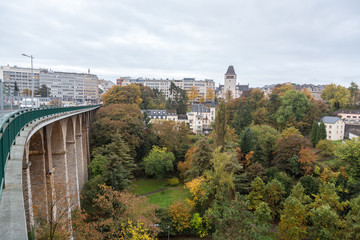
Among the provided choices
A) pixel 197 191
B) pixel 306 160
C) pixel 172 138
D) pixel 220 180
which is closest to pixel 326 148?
pixel 306 160

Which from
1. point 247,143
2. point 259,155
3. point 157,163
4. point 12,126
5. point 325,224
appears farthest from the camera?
point 157,163

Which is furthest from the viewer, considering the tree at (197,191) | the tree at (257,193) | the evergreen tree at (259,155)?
the evergreen tree at (259,155)

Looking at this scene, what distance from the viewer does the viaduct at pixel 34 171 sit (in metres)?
3.03

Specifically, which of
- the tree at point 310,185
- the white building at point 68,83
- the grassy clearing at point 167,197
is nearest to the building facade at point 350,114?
the tree at point 310,185

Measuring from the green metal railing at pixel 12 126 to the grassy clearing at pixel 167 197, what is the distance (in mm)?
16070

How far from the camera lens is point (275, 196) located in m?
23.1

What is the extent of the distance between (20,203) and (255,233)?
14949 millimetres

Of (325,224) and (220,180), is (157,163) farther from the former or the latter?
(325,224)

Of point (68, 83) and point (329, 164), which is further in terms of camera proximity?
point (68, 83)

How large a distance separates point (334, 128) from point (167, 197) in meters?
36.2

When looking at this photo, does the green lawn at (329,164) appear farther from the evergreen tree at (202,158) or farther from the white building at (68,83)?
the white building at (68,83)

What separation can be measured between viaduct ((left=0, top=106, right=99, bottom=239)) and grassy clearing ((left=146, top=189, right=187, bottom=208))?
8.85m

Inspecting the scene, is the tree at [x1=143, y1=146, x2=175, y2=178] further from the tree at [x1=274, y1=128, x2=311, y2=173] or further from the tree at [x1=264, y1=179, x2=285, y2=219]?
the tree at [x1=274, y1=128, x2=311, y2=173]

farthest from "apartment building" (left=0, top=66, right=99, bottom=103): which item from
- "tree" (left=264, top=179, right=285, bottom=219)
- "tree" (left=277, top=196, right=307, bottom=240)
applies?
"tree" (left=277, top=196, right=307, bottom=240)
